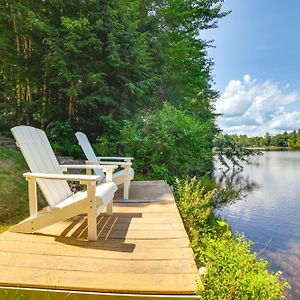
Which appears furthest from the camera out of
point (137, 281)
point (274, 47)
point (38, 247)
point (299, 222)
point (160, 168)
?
point (274, 47)

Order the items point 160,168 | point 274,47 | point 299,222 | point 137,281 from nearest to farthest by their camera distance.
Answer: point 137,281 → point 160,168 → point 299,222 → point 274,47

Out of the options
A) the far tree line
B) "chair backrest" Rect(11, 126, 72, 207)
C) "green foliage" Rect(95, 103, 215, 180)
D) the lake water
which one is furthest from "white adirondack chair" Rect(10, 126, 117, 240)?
the far tree line

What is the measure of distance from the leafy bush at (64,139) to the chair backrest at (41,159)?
3.47 m

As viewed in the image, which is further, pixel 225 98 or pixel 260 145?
pixel 260 145

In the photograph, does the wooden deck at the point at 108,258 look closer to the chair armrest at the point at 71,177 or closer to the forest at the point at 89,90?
the chair armrest at the point at 71,177

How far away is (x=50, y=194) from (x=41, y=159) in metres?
0.54

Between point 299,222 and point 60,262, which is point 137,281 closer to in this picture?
point 60,262

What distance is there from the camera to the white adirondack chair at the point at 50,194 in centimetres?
260

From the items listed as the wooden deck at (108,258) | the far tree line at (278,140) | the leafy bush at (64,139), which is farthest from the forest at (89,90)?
the far tree line at (278,140)

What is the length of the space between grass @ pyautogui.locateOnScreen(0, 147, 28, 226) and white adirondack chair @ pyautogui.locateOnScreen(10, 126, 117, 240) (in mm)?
1461

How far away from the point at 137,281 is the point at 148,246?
0.66m

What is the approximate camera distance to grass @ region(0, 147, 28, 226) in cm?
438

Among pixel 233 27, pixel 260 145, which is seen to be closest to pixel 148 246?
pixel 233 27

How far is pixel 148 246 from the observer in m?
2.48
